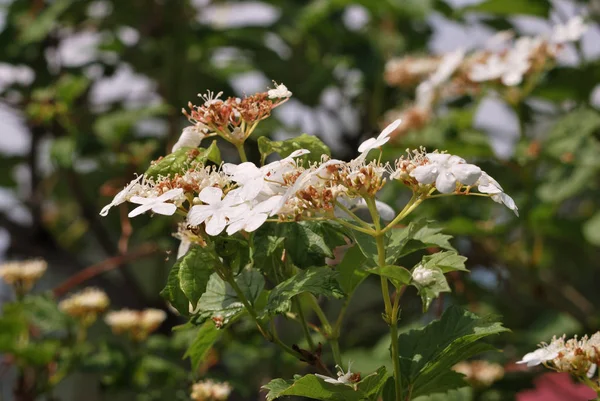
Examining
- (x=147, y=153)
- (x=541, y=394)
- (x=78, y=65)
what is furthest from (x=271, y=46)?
(x=541, y=394)

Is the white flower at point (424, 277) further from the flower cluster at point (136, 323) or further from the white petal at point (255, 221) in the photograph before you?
the flower cluster at point (136, 323)

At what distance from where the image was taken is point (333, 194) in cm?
63

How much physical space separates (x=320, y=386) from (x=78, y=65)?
172 cm

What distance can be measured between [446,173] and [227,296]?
24cm

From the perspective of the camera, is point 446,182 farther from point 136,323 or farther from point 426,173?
point 136,323

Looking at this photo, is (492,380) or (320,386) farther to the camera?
(492,380)

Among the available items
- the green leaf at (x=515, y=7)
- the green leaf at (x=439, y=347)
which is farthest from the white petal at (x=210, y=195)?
the green leaf at (x=515, y=7)

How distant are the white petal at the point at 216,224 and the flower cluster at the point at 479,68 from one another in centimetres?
95

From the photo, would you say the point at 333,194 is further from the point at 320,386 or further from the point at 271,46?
the point at 271,46

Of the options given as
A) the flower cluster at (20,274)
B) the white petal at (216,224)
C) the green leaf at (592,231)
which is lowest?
the green leaf at (592,231)

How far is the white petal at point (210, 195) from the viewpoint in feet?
1.99

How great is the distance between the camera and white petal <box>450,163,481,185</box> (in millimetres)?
590

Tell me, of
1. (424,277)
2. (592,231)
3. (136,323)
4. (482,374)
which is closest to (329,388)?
(424,277)

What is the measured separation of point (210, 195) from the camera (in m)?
0.61
